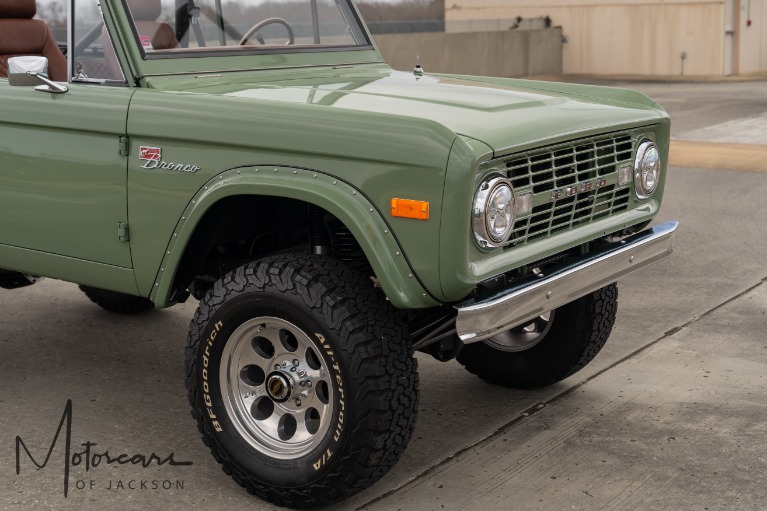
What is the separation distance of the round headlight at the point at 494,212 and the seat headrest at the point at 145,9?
175 cm

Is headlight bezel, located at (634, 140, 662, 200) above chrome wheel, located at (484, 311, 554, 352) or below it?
above

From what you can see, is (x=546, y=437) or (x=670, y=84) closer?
(x=546, y=437)

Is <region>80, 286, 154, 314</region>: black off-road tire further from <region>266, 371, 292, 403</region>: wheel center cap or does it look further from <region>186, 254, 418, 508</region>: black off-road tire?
<region>266, 371, 292, 403</region>: wheel center cap

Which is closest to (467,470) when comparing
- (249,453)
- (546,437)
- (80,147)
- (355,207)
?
(546,437)

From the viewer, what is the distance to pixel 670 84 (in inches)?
844

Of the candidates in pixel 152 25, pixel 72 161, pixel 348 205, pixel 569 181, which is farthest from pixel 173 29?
pixel 569 181

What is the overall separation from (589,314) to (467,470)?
38.8 inches

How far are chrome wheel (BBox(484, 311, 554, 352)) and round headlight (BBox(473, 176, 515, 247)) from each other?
1.35 meters

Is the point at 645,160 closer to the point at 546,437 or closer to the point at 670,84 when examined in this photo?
the point at 546,437

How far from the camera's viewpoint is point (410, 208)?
3.56 metres

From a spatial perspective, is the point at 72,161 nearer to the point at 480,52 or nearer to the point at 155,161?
the point at 155,161

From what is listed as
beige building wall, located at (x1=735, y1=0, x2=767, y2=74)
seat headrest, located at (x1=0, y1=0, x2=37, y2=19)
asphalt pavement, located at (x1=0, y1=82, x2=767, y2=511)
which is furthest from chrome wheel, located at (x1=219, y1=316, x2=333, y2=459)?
beige building wall, located at (x1=735, y1=0, x2=767, y2=74)

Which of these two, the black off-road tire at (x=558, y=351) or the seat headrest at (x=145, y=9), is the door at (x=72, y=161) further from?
the black off-road tire at (x=558, y=351)

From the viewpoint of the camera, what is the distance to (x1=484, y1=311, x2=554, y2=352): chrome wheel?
498 cm
